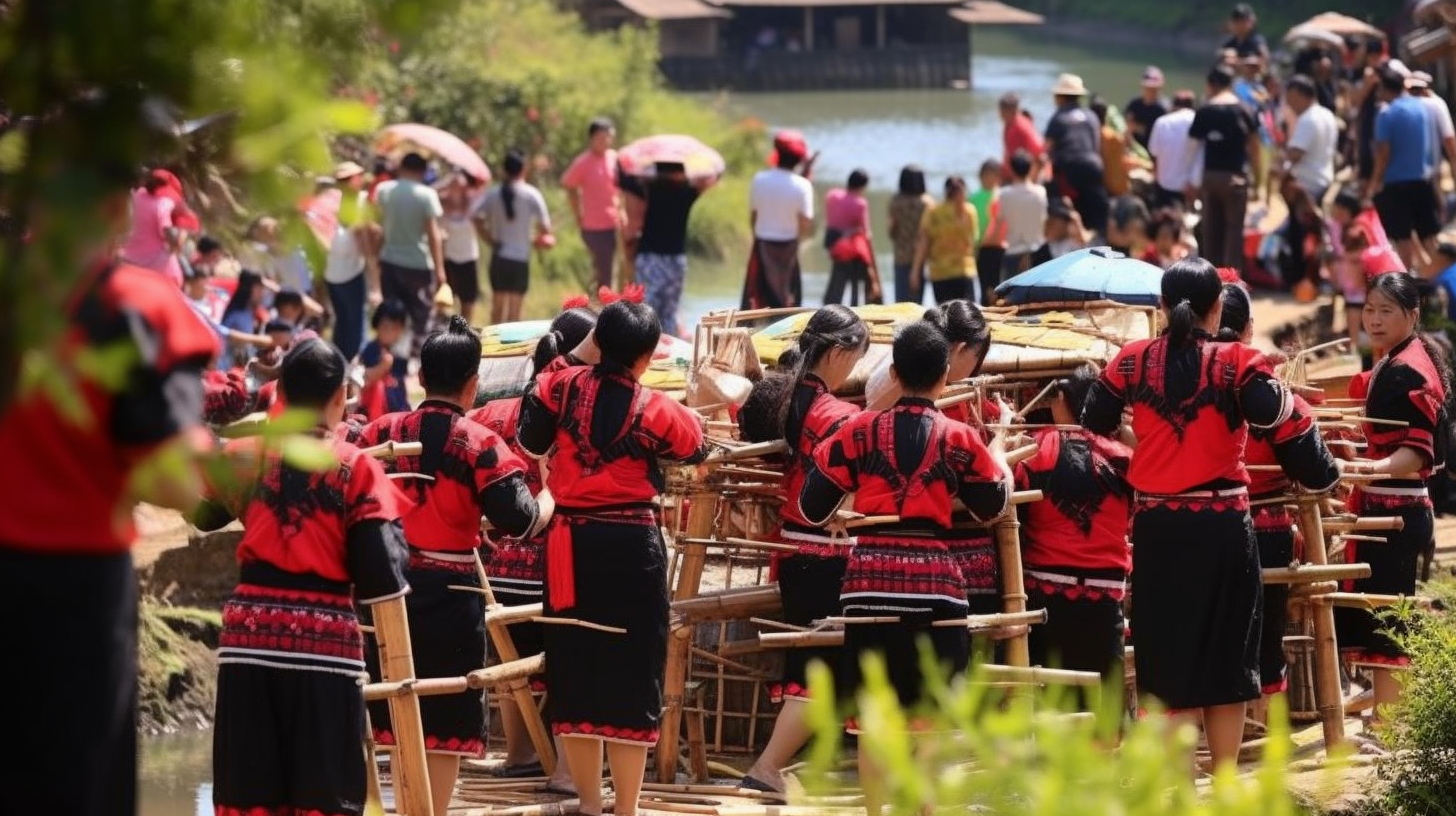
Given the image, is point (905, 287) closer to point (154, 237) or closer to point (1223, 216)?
point (1223, 216)

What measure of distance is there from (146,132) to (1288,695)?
565cm

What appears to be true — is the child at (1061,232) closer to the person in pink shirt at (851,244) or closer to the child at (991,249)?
the child at (991,249)

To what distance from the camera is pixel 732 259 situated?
25.2 meters

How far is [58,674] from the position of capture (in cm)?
371

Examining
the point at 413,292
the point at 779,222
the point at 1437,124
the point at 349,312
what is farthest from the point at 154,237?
the point at 1437,124

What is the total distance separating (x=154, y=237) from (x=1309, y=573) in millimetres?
6794

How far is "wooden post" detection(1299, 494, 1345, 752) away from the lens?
7203 millimetres

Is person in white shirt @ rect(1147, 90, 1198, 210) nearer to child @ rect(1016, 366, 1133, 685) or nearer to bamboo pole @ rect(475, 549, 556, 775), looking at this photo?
child @ rect(1016, 366, 1133, 685)

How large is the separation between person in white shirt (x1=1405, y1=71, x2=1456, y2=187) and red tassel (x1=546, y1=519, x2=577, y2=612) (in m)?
9.44

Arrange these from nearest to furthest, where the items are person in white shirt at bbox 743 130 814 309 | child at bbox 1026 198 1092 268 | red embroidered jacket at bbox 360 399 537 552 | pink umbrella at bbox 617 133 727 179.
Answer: red embroidered jacket at bbox 360 399 537 552 < child at bbox 1026 198 1092 268 < pink umbrella at bbox 617 133 727 179 < person in white shirt at bbox 743 130 814 309

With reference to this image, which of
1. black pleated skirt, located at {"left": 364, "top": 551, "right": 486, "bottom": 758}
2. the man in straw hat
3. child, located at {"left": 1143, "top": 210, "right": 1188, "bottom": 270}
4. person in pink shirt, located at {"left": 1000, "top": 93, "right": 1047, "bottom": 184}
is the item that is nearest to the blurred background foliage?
black pleated skirt, located at {"left": 364, "top": 551, "right": 486, "bottom": 758}

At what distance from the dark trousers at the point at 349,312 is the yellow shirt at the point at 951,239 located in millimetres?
3475

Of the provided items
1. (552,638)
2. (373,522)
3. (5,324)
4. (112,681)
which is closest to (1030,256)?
(552,638)

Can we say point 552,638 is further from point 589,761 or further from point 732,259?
point 732,259
